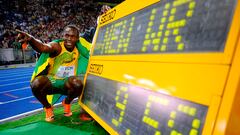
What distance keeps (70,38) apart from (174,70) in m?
1.95

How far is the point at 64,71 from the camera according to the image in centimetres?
303

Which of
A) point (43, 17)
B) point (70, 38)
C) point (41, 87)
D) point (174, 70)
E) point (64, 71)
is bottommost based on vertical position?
point (41, 87)

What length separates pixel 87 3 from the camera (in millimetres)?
22312

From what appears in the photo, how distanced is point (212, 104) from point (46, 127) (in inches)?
74.6

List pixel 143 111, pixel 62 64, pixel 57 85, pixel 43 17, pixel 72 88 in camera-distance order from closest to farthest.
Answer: pixel 143 111 → pixel 72 88 → pixel 57 85 → pixel 62 64 → pixel 43 17

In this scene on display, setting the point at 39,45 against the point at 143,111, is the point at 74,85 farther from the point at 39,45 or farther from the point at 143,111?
the point at 143,111

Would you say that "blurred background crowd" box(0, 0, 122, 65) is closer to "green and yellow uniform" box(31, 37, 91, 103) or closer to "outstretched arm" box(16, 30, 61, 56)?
"green and yellow uniform" box(31, 37, 91, 103)

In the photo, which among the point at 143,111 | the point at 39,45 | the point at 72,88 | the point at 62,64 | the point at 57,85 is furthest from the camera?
Answer: the point at 62,64

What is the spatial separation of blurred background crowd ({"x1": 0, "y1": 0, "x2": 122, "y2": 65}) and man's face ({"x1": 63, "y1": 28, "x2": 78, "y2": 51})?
11846mm

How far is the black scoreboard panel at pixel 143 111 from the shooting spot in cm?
Result: 106

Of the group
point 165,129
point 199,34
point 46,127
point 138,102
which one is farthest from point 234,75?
point 46,127

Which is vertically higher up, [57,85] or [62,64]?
[62,64]

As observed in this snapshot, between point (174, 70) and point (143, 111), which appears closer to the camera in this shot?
point (174, 70)

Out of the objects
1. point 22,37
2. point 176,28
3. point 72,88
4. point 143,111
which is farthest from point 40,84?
point 176,28
